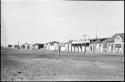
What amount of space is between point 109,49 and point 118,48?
5548 mm

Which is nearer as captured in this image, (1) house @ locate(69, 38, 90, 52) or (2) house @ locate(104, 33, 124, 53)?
(2) house @ locate(104, 33, 124, 53)

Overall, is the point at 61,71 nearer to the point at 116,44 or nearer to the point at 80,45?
the point at 116,44

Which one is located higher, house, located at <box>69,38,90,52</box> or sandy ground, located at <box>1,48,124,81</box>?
sandy ground, located at <box>1,48,124,81</box>

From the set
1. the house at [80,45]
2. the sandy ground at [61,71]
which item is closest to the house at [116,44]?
the house at [80,45]

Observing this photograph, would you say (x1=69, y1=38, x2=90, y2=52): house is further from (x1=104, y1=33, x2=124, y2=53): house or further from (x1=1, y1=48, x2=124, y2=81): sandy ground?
(x1=1, y1=48, x2=124, y2=81): sandy ground

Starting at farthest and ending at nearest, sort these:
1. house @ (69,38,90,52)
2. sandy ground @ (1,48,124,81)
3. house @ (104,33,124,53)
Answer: house @ (69,38,90,52) < house @ (104,33,124,53) < sandy ground @ (1,48,124,81)

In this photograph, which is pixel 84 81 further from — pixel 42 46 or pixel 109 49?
pixel 42 46

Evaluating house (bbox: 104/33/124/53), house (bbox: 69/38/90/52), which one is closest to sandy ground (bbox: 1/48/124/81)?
house (bbox: 104/33/124/53)

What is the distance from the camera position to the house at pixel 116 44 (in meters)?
59.9

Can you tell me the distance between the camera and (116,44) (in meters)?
62.6

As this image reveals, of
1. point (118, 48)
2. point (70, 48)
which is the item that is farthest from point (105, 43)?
point (70, 48)

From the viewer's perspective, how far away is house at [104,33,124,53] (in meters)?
59.9

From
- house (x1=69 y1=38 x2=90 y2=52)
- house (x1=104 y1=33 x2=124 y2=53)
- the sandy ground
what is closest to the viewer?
the sandy ground

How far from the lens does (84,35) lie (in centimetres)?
9700
